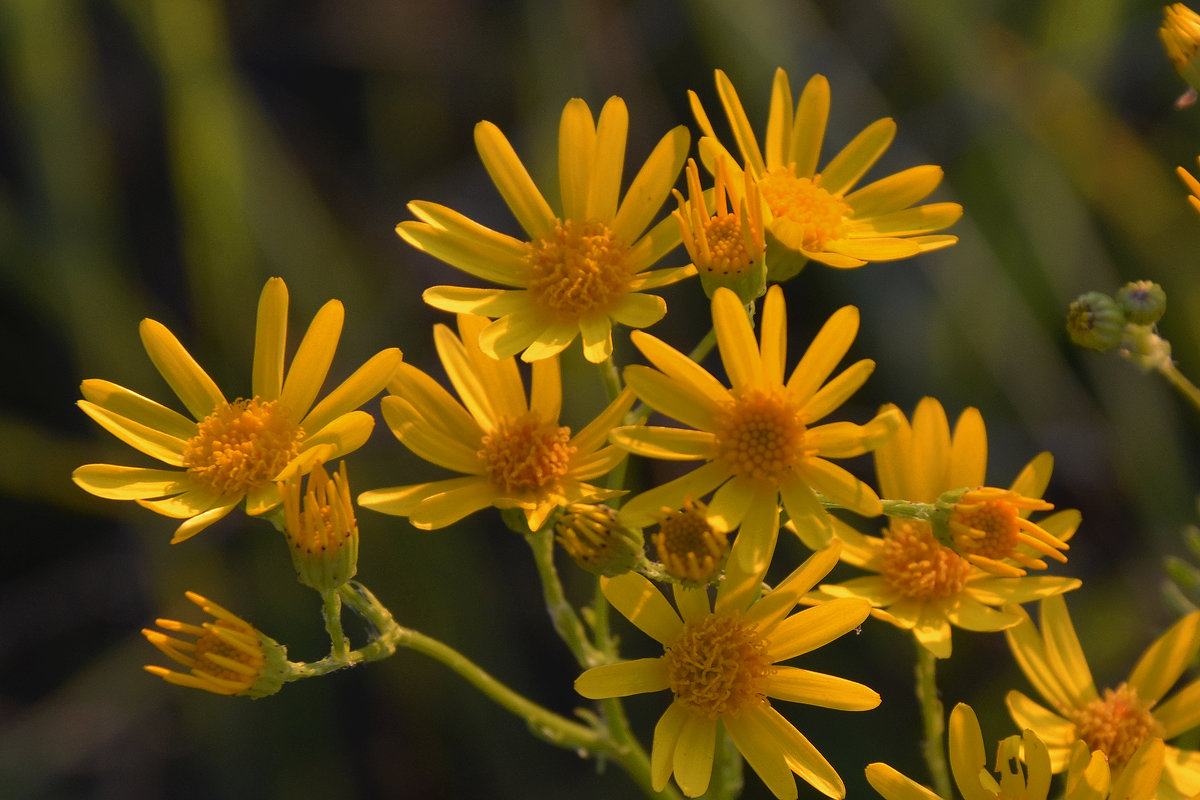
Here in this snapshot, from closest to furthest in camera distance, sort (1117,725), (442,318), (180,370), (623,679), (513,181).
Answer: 1. (623,679)
2. (1117,725)
3. (180,370)
4. (513,181)
5. (442,318)

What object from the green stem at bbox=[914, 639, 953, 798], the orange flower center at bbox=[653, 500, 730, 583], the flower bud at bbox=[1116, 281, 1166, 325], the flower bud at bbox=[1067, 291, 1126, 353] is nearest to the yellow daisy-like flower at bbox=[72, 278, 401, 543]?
the orange flower center at bbox=[653, 500, 730, 583]

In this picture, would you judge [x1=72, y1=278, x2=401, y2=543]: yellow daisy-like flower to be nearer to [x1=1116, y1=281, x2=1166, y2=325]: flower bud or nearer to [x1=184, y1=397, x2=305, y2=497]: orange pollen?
[x1=184, y1=397, x2=305, y2=497]: orange pollen

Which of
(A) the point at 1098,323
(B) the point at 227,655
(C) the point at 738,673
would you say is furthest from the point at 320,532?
(A) the point at 1098,323

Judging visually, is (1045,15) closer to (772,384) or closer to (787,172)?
(787,172)

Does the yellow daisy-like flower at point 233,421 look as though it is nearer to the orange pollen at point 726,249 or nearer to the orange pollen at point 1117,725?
the orange pollen at point 726,249

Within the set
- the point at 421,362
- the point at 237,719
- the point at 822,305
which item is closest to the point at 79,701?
the point at 237,719

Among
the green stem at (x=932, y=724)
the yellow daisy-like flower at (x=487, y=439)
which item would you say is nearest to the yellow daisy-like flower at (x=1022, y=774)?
the green stem at (x=932, y=724)

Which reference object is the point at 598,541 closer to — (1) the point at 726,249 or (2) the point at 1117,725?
(1) the point at 726,249
